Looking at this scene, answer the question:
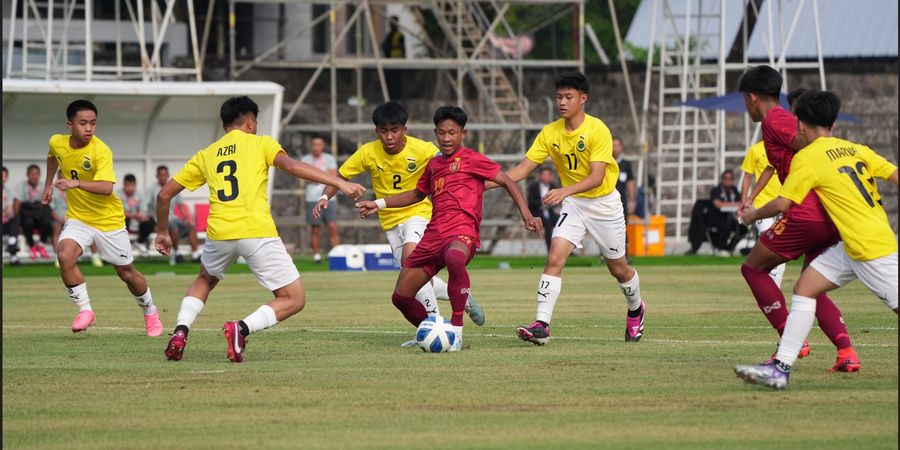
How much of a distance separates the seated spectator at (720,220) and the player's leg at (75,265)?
17468mm

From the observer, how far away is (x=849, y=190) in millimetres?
9359

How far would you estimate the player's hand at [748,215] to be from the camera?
31.6 ft

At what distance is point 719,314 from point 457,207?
4.23 meters

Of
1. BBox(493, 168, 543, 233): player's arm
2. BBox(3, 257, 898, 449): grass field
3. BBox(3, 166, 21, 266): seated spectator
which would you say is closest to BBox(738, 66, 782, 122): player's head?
BBox(3, 257, 898, 449): grass field

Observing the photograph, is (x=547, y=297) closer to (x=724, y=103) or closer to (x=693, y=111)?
(x=724, y=103)

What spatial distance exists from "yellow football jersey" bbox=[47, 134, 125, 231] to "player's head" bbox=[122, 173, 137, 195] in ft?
45.9

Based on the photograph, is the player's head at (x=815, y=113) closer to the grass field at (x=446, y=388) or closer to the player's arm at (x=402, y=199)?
the grass field at (x=446, y=388)

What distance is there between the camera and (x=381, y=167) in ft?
44.9

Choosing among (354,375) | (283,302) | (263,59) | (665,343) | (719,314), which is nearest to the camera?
(354,375)

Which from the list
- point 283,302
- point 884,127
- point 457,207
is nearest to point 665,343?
point 457,207

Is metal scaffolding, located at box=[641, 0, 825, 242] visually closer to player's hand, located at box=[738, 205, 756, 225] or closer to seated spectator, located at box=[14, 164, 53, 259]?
seated spectator, located at box=[14, 164, 53, 259]

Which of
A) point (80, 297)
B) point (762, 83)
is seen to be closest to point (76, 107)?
point (80, 297)

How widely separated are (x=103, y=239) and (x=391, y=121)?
3232 mm

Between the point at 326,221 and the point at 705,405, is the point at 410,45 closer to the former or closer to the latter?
the point at 326,221
